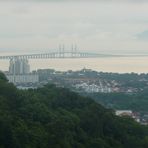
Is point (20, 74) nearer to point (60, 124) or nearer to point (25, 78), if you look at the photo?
point (25, 78)

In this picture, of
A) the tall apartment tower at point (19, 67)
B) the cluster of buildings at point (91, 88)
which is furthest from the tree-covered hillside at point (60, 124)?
the tall apartment tower at point (19, 67)

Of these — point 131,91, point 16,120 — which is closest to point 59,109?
point 16,120

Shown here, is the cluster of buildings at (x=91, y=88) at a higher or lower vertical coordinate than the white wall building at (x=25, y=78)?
lower

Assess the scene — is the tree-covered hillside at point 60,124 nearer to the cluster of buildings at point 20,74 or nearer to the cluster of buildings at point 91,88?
the cluster of buildings at point 91,88

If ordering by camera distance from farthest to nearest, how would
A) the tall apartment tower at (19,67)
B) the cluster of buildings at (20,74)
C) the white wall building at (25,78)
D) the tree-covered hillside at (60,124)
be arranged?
the tall apartment tower at (19,67)
the white wall building at (25,78)
the cluster of buildings at (20,74)
the tree-covered hillside at (60,124)

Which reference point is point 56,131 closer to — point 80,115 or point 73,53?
point 80,115

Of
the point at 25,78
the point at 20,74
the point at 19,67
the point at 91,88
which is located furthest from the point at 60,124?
the point at 19,67

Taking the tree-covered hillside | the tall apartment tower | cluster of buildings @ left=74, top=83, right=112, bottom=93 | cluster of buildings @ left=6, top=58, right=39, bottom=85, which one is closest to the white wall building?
cluster of buildings @ left=6, top=58, right=39, bottom=85

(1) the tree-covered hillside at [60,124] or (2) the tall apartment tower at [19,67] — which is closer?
(1) the tree-covered hillside at [60,124]

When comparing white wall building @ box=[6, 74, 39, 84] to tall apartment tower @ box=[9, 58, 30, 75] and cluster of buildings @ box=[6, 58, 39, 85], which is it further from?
tall apartment tower @ box=[9, 58, 30, 75]
